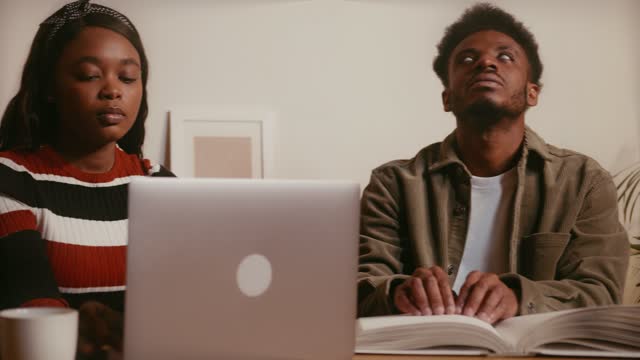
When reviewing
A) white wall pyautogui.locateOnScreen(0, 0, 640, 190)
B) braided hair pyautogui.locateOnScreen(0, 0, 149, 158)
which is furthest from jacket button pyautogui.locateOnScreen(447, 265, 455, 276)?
braided hair pyautogui.locateOnScreen(0, 0, 149, 158)

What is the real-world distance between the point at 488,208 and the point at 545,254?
19 centimetres

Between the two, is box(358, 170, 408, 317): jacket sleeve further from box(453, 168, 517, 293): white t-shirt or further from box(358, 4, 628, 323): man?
box(453, 168, 517, 293): white t-shirt

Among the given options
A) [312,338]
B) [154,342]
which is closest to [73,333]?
[154,342]

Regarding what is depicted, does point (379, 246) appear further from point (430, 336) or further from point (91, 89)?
point (91, 89)

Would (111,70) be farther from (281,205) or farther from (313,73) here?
(281,205)

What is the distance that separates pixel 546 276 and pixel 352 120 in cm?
68

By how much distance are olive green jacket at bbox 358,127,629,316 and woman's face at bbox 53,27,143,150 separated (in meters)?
0.74

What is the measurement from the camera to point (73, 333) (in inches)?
44.0

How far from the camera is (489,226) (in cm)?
183

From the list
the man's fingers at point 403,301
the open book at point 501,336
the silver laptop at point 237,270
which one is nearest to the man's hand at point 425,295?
the man's fingers at point 403,301

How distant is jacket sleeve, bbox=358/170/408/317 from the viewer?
5.85 ft

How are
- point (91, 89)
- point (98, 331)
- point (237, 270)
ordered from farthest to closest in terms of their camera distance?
point (91, 89)
point (98, 331)
point (237, 270)

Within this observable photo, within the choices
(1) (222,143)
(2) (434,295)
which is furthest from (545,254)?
(1) (222,143)

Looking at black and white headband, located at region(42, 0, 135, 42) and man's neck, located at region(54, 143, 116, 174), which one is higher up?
black and white headband, located at region(42, 0, 135, 42)
